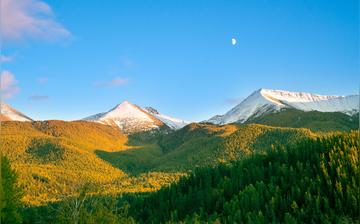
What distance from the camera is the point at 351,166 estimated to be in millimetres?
171375

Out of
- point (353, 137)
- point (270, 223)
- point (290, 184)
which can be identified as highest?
point (353, 137)

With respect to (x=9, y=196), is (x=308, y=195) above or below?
below

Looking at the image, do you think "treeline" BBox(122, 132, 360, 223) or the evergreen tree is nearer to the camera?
the evergreen tree

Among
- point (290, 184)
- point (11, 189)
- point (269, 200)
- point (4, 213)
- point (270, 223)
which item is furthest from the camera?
point (290, 184)

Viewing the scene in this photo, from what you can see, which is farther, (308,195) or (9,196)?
(308,195)

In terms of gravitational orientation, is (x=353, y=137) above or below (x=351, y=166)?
above

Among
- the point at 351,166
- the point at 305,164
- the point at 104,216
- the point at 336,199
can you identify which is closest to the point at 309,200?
the point at 336,199

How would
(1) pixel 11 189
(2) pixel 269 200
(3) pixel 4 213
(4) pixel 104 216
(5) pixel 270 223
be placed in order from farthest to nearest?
(2) pixel 269 200
(5) pixel 270 223
(1) pixel 11 189
(3) pixel 4 213
(4) pixel 104 216

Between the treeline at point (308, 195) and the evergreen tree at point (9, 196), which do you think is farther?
the treeline at point (308, 195)

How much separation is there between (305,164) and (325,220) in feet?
178

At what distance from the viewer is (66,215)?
177ft

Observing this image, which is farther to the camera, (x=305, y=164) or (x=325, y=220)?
(x=305, y=164)

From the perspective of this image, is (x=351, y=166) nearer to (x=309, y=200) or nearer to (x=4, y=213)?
(x=309, y=200)

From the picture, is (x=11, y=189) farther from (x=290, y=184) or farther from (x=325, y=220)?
(x=290, y=184)
